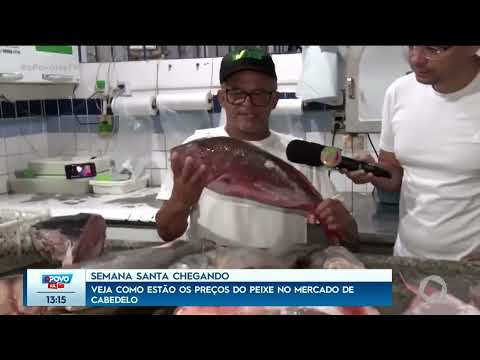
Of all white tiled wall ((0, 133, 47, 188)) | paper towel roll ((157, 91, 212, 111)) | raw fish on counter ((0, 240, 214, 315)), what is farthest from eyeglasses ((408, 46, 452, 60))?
white tiled wall ((0, 133, 47, 188))

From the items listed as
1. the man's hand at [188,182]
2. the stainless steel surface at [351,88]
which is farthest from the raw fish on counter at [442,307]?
the stainless steel surface at [351,88]

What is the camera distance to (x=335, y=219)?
875 millimetres

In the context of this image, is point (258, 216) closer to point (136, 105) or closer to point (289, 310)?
point (289, 310)

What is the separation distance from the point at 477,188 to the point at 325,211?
34 centimetres

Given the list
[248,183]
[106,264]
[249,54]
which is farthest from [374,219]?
[106,264]

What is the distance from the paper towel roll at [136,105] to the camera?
195cm

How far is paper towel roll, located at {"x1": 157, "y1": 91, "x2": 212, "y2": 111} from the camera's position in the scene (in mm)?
1745

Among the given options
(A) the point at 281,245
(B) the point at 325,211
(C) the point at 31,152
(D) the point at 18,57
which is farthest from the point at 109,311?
(C) the point at 31,152

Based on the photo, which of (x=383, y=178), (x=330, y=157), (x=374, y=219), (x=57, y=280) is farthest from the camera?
(x=374, y=219)

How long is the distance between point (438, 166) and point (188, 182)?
0.54 metres

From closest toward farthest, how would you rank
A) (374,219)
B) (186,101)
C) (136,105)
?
1. (374,219)
2. (186,101)
3. (136,105)

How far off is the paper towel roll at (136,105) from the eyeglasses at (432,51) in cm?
132

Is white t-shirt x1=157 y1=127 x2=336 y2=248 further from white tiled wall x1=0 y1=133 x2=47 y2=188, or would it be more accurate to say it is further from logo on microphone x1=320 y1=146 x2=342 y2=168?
white tiled wall x1=0 y1=133 x2=47 y2=188

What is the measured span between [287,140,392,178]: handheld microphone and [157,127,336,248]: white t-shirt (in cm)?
2
